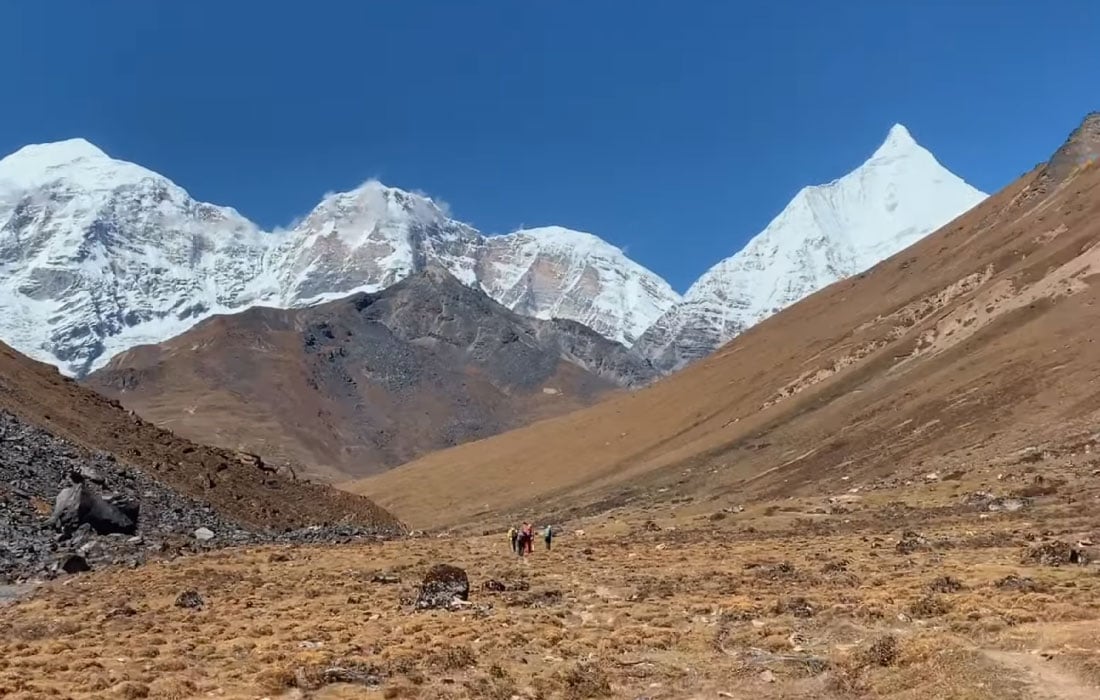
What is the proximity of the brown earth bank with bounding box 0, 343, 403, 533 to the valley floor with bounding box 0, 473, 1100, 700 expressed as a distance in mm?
19457

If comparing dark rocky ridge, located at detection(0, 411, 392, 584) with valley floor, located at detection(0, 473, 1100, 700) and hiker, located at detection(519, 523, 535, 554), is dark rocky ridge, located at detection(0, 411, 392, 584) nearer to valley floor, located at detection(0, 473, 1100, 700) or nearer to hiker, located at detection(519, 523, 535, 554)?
valley floor, located at detection(0, 473, 1100, 700)

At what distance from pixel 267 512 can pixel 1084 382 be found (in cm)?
5692

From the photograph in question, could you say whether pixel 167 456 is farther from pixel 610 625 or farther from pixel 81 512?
pixel 610 625

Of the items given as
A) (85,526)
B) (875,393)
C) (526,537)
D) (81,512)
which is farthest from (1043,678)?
(875,393)

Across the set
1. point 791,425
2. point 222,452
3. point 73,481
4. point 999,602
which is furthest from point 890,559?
point 791,425

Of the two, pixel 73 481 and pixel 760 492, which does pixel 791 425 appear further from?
pixel 73 481

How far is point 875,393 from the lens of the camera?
303 feet

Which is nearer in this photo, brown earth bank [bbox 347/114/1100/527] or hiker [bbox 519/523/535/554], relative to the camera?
hiker [bbox 519/523/535/554]

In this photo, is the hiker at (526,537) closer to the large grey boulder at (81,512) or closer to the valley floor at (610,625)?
the valley floor at (610,625)

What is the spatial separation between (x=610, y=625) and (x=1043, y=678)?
11.2 metres

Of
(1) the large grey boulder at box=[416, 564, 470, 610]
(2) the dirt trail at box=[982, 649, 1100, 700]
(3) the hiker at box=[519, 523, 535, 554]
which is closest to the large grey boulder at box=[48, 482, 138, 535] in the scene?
(3) the hiker at box=[519, 523, 535, 554]

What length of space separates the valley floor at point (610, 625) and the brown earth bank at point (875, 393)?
2992 cm

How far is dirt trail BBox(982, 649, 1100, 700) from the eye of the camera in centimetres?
1662

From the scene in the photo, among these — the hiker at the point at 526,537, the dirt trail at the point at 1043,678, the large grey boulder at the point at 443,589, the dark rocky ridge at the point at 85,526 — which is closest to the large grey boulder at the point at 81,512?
the dark rocky ridge at the point at 85,526
